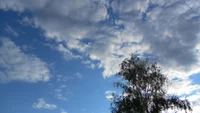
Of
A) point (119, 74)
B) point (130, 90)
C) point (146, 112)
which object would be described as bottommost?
point (146, 112)

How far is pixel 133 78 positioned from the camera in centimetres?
6003

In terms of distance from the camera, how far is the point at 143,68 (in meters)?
60.9

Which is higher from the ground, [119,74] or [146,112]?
[119,74]

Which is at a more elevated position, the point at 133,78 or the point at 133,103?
the point at 133,78

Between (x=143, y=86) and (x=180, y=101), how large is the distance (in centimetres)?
685

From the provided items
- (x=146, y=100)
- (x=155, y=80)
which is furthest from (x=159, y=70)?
(x=146, y=100)

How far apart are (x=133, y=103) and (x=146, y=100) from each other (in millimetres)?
2375

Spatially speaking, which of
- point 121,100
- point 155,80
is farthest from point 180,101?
point 121,100

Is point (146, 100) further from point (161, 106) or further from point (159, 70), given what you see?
point (159, 70)

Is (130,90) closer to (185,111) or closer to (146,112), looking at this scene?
(146,112)

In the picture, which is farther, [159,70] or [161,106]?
[159,70]

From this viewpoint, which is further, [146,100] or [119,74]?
[119,74]

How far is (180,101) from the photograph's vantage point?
58938 millimetres

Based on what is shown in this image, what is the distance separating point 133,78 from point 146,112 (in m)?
6.38
